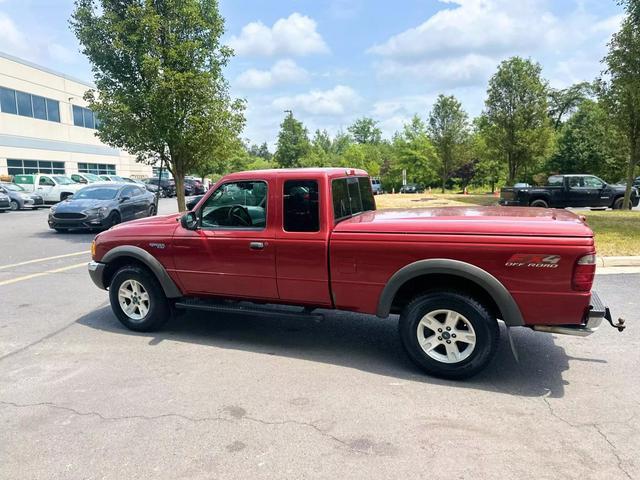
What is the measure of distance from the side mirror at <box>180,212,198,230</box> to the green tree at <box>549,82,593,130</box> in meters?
66.5

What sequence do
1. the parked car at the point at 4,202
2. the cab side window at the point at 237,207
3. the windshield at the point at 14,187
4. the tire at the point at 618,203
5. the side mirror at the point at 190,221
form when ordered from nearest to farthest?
1. the cab side window at the point at 237,207
2. the side mirror at the point at 190,221
3. the tire at the point at 618,203
4. the parked car at the point at 4,202
5. the windshield at the point at 14,187

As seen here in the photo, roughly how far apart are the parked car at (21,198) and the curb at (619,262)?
24832 mm

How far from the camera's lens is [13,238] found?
12.8 metres

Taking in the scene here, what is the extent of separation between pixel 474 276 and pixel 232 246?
2.30 metres

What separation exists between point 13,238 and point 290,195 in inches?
468

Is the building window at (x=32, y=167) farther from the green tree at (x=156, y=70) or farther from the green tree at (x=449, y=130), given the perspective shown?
the green tree at (x=449, y=130)

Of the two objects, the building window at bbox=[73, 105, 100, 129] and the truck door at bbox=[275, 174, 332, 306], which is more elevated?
the building window at bbox=[73, 105, 100, 129]

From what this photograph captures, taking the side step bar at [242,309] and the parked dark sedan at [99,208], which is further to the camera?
the parked dark sedan at [99,208]

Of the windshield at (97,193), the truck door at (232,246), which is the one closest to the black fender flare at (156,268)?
the truck door at (232,246)

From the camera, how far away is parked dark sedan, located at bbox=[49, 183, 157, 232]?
13.2 metres

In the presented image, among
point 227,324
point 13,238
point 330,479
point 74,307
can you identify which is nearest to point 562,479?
point 330,479

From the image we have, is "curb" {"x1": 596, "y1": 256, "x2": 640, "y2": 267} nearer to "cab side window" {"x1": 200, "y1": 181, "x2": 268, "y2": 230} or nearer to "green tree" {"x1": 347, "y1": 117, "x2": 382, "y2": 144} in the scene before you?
"cab side window" {"x1": 200, "y1": 181, "x2": 268, "y2": 230}

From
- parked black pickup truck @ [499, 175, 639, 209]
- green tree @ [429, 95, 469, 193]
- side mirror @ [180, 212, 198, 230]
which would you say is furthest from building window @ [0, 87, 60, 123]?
side mirror @ [180, 212, 198, 230]

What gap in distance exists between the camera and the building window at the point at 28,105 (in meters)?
35.0
